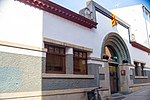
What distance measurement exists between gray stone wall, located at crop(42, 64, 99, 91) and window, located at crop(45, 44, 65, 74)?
0.40 metres

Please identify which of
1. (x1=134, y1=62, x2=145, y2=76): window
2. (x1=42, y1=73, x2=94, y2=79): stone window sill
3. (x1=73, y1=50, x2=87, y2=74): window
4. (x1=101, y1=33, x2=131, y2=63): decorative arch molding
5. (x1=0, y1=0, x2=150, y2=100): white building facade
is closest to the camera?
(x1=0, y1=0, x2=150, y2=100): white building facade

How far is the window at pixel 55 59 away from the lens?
6.75 meters

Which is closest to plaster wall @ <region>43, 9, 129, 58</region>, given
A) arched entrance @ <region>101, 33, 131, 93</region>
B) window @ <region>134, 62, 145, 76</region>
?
arched entrance @ <region>101, 33, 131, 93</region>

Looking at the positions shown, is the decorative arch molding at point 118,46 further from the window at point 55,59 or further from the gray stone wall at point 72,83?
the window at point 55,59

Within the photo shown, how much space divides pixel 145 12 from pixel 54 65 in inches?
583

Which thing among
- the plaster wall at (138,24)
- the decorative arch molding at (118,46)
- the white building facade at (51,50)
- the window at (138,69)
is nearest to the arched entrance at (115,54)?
the decorative arch molding at (118,46)

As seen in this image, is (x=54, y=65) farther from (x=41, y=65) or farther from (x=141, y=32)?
(x=141, y=32)

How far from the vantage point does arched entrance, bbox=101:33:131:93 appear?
10953 millimetres

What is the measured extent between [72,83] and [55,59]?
117cm

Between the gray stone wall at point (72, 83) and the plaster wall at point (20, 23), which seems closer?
the plaster wall at point (20, 23)

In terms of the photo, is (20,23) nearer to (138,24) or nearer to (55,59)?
(55,59)

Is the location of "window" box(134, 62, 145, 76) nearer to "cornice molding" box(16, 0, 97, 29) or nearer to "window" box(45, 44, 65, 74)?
"cornice molding" box(16, 0, 97, 29)

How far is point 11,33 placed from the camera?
18.2 feet

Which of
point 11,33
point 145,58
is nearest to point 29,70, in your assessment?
point 11,33
